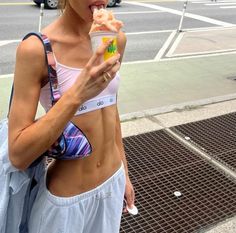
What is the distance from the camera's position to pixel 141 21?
43.3 ft

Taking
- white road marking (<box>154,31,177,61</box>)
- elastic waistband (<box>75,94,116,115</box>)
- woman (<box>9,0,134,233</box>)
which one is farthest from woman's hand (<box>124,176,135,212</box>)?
white road marking (<box>154,31,177,61</box>)

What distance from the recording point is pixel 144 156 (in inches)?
166

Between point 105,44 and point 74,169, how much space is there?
0.60 m

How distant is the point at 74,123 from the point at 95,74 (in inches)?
12.2

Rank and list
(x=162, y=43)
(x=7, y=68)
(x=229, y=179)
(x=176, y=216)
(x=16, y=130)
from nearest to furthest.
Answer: (x=16, y=130), (x=176, y=216), (x=229, y=179), (x=7, y=68), (x=162, y=43)

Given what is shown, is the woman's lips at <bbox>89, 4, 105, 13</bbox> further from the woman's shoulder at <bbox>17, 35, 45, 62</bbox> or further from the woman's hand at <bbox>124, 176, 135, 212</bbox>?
the woman's hand at <bbox>124, 176, 135, 212</bbox>

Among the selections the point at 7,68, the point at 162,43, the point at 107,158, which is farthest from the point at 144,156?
the point at 162,43

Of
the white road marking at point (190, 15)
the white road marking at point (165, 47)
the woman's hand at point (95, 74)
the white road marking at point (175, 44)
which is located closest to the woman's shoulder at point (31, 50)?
the woman's hand at point (95, 74)

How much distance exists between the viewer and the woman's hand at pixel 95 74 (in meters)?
1.19

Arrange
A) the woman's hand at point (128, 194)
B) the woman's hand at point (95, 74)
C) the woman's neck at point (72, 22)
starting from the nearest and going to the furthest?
the woman's hand at point (95, 74) < the woman's neck at point (72, 22) < the woman's hand at point (128, 194)

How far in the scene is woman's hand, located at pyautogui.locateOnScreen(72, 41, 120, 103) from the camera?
119 cm

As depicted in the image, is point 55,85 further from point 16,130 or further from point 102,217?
point 102,217

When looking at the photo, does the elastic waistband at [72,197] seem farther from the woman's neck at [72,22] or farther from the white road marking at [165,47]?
the white road marking at [165,47]

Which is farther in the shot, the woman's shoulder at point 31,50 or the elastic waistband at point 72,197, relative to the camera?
the elastic waistband at point 72,197
